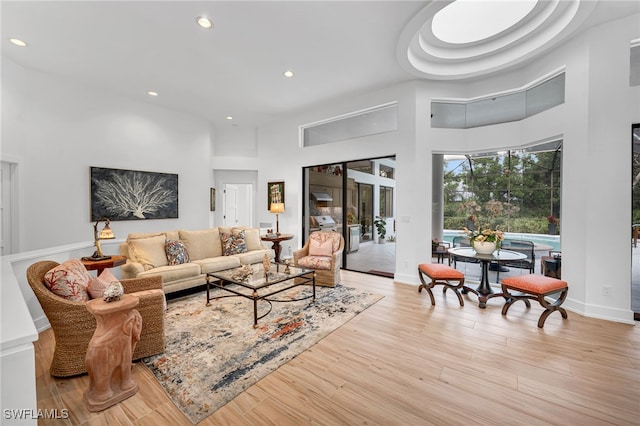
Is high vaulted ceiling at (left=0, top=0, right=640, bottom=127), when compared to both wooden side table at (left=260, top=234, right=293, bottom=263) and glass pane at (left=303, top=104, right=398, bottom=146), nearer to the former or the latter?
glass pane at (left=303, top=104, right=398, bottom=146)

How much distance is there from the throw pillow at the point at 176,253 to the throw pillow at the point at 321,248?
2.03m

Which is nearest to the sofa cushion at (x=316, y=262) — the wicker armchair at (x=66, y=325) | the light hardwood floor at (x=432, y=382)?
the light hardwood floor at (x=432, y=382)

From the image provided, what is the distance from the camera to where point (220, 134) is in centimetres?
701

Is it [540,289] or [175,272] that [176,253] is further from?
[540,289]

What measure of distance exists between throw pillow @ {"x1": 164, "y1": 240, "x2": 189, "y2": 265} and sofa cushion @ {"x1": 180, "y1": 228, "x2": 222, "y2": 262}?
0.66ft

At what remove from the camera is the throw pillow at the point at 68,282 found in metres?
2.05

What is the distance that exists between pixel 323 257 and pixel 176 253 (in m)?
2.30

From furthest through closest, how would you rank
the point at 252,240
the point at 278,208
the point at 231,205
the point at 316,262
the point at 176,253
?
1. the point at 231,205
2. the point at 278,208
3. the point at 252,240
4. the point at 316,262
5. the point at 176,253

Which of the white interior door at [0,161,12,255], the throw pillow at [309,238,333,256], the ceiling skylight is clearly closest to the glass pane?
the ceiling skylight

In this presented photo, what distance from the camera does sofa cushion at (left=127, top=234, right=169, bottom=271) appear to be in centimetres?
375

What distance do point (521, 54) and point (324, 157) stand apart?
3.55m

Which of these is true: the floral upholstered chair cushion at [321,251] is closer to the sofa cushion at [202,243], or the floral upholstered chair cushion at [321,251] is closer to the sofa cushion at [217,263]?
the sofa cushion at [217,263]

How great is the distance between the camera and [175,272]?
146 inches

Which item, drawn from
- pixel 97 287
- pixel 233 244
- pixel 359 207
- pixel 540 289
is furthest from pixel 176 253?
pixel 540 289
